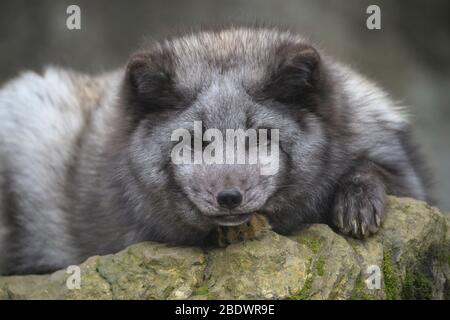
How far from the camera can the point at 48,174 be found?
22.9 ft

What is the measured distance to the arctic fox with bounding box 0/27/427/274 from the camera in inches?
199

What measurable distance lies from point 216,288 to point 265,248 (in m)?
0.38

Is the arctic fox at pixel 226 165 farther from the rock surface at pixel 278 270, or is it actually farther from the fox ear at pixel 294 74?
the rock surface at pixel 278 270

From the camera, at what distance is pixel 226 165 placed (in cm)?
482

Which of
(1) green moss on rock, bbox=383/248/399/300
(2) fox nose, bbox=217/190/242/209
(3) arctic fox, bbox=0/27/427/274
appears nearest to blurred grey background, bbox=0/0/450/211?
(3) arctic fox, bbox=0/27/427/274

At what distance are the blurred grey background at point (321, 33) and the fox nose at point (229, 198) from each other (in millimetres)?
7765

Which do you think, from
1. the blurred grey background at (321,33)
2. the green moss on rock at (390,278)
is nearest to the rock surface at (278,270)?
the green moss on rock at (390,278)

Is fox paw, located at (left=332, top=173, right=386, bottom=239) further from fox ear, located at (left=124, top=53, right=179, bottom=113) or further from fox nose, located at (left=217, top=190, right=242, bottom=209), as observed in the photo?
fox ear, located at (left=124, top=53, right=179, bottom=113)

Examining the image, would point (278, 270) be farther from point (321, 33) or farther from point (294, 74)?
point (321, 33)

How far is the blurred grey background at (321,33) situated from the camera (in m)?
12.3

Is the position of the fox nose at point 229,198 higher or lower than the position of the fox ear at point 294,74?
lower

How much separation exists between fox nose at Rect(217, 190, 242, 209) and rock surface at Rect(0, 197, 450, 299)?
39 cm

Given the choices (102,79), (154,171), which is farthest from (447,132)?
(154,171)

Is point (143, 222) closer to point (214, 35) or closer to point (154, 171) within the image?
point (154, 171)
